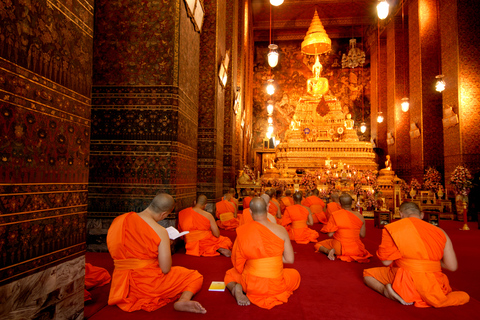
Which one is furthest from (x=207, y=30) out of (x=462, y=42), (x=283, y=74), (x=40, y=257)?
(x=283, y=74)

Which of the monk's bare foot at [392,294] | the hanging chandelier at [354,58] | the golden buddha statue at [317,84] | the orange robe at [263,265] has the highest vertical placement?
the hanging chandelier at [354,58]

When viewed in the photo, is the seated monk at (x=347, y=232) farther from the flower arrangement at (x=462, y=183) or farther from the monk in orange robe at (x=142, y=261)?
the flower arrangement at (x=462, y=183)

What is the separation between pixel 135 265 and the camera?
261 centimetres

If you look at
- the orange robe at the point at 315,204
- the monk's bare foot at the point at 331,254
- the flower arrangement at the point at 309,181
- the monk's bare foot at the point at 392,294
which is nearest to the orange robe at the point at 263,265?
the monk's bare foot at the point at 392,294

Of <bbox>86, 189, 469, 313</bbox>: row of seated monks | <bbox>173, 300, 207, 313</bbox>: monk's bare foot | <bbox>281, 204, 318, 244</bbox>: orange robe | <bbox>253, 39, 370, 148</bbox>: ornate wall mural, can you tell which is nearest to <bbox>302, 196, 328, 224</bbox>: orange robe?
<bbox>281, 204, 318, 244</bbox>: orange robe

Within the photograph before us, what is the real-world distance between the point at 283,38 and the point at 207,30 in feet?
53.8

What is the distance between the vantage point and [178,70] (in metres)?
4.62

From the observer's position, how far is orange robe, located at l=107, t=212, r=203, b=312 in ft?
8.40

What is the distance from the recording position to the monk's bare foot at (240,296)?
2.72m

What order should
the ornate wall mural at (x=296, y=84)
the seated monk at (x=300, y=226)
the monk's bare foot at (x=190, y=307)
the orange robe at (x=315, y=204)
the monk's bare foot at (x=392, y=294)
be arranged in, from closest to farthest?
the monk's bare foot at (x=190, y=307) < the monk's bare foot at (x=392, y=294) < the seated monk at (x=300, y=226) < the orange robe at (x=315, y=204) < the ornate wall mural at (x=296, y=84)

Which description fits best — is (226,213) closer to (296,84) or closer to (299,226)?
(299,226)

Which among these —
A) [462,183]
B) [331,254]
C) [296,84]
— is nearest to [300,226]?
[331,254]

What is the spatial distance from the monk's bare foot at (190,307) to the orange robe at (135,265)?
23 centimetres

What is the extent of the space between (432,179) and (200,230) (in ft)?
34.9
